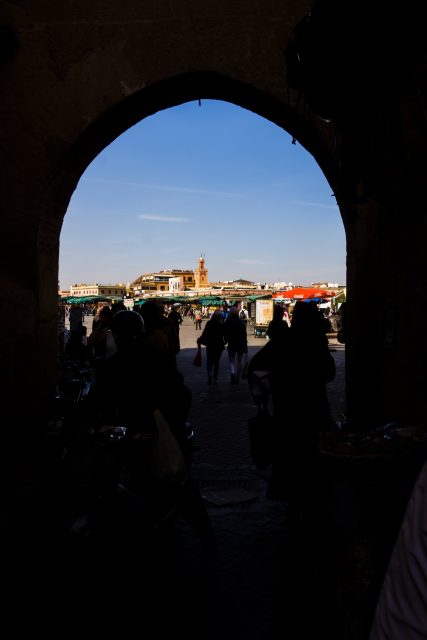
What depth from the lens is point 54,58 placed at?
5156 millimetres

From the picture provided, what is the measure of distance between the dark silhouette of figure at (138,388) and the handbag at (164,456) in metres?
0.09

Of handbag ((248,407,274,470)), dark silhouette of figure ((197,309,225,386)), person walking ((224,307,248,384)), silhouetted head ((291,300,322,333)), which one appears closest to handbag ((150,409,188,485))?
handbag ((248,407,274,470))

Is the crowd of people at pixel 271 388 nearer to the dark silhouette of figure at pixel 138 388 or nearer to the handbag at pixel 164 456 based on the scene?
the dark silhouette of figure at pixel 138 388

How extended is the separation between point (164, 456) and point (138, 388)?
45cm

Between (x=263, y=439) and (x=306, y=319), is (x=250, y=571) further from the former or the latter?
(x=306, y=319)

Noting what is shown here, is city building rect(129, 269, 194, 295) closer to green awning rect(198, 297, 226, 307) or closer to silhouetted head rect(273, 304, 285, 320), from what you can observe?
green awning rect(198, 297, 226, 307)

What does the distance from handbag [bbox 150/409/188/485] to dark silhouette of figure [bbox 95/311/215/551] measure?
0.09 m

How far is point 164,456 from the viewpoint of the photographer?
3.13 meters

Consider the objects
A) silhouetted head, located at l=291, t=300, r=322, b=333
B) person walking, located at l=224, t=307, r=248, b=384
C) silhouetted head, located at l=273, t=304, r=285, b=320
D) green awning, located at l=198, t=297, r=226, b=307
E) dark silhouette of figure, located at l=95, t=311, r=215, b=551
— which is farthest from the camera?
green awning, located at l=198, t=297, r=226, b=307

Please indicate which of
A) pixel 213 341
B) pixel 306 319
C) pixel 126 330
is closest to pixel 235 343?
pixel 213 341

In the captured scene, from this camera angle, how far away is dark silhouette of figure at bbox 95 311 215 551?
328cm

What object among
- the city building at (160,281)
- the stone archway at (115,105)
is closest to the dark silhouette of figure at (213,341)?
the stone archway at (115,105)

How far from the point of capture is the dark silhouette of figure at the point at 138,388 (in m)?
3.28

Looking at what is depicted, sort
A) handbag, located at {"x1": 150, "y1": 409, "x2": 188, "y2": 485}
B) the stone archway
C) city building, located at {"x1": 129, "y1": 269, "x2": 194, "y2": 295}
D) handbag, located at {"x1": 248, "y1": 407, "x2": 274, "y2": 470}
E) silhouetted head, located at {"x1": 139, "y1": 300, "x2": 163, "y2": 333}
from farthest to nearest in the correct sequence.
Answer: city building, located at {"x1": 129, "y1": 269, "x2": 194, "y2": 295} → silhouetted head, located at {"x1": 139, "y1": 300, "x2": 163, "y2": 333} → the stone archway → handbag, located at {"x1": 248, "y1": 407, "x2": 274, "y2": 470} → handbag, located at {"x1": 150, "y1": 409, "x2": 188, "y2": 485}
